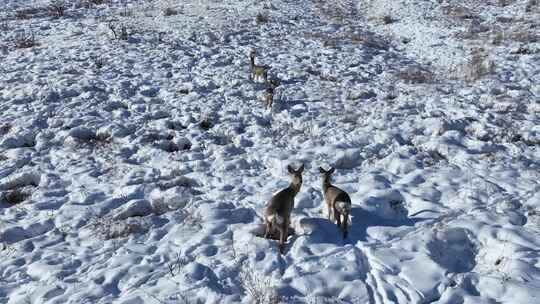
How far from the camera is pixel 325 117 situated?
12578 millimetres

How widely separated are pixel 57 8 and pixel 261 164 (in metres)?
19.9

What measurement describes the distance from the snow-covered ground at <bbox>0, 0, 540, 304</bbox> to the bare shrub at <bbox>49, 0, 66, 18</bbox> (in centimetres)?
389

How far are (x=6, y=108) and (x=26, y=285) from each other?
817 cm

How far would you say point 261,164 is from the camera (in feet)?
34.0

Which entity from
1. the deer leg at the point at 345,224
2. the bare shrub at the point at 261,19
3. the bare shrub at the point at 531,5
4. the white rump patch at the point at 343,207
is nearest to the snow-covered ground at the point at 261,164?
the deer leg at the point at 345,224

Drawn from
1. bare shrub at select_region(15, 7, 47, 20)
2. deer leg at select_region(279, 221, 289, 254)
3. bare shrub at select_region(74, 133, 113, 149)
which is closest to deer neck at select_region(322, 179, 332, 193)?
deer leg at select_region(279, 221, 289, 254)

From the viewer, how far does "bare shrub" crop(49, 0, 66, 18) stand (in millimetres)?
24355

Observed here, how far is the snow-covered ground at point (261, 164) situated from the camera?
6551mm

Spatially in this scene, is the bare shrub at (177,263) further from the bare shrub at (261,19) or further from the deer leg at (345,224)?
the bare shrub at (261,19)

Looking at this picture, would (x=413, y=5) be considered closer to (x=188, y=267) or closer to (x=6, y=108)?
(x=6, y=108)

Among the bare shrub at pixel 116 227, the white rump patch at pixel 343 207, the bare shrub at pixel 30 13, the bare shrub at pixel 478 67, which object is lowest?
the bare shrub at pixel 116 227

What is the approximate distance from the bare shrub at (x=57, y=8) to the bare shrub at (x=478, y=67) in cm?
1962

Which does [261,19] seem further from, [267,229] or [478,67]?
[267,229]

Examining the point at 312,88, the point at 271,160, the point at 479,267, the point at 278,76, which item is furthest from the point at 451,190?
the point at 278,76
